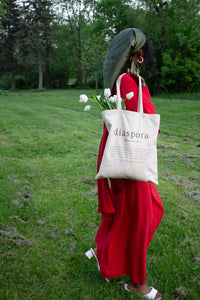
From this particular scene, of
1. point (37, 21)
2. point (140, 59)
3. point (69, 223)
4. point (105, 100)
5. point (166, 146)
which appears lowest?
point (69, 223)

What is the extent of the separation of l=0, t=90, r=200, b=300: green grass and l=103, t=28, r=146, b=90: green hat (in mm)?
1757

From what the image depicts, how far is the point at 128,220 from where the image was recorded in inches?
79.8

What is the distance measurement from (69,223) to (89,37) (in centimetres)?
3095

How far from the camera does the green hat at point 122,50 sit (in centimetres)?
203

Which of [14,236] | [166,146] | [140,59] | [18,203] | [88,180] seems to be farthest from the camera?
[166,146]

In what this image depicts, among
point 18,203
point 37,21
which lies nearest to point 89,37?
point 37,21

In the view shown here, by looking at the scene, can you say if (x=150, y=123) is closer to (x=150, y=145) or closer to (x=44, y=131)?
(x=150, y=145)

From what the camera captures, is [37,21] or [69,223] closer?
[69,223]


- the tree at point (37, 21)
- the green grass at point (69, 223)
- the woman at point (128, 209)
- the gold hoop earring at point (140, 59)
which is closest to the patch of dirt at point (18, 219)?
the green grass at point (69, 223)

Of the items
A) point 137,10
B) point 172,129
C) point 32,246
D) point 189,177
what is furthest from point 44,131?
point 137,10

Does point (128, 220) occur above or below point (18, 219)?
above

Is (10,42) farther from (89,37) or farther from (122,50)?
(122,50)

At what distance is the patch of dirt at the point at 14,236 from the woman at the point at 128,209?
0.96 m

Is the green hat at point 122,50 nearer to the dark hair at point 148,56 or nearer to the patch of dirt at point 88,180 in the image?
the dark hair at point 148,56
